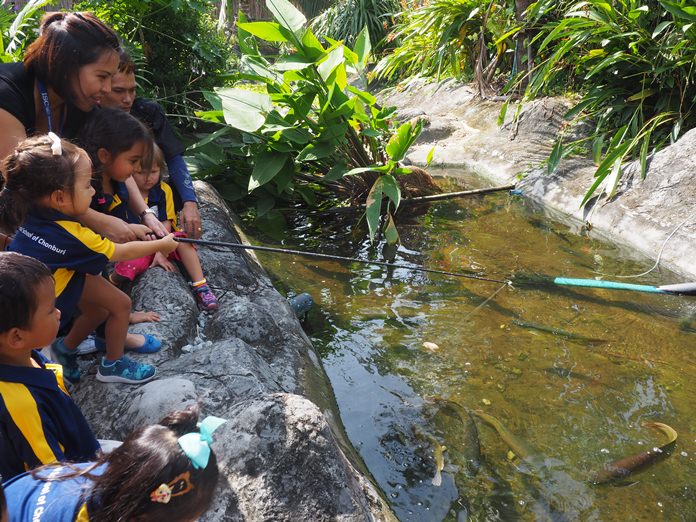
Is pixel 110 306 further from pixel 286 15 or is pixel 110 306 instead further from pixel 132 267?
pixel 286 15

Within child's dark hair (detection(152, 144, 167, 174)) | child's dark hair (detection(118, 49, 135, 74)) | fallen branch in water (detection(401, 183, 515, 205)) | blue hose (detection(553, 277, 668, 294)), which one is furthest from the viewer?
fallen branch in water (detection(401, 183, 515, 205))

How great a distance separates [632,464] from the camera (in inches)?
99.3

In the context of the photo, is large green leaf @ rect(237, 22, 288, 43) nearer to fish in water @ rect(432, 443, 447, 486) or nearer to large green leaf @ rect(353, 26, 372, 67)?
large green leaf @ rect(353, 26, 372, 67)

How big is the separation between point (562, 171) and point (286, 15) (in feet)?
8.87

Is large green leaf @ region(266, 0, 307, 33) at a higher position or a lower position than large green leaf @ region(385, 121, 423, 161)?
higher

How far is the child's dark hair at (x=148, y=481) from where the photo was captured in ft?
4.22

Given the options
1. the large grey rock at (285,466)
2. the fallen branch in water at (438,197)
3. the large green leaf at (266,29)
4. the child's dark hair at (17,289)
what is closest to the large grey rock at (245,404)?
the large grey rock at (285,466)

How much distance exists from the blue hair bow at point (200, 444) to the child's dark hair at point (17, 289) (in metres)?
0.59

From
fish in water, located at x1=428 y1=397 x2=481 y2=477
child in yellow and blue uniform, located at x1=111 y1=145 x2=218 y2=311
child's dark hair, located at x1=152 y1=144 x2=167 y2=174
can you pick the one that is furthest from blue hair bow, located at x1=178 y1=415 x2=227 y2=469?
child's dark hair, located at x1=152 y1=144 x2=167 y2=174

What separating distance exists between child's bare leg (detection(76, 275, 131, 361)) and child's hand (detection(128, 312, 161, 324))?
303mm

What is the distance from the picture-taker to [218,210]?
4172 mm

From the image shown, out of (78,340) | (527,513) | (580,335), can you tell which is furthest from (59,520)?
(580,335)

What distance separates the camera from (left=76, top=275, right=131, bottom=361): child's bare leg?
7.52 ft

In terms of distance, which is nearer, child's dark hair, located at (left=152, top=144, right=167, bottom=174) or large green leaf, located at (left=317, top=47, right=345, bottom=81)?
child's dark hair, located at (left=152, top=144, right=167, bottom=174)
